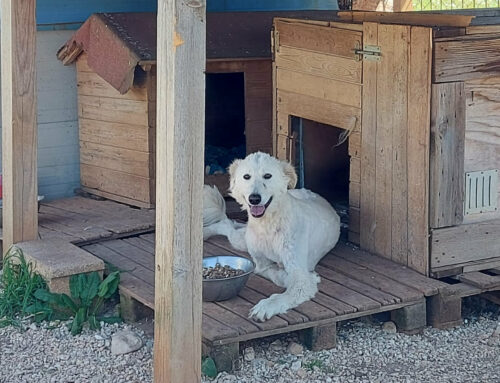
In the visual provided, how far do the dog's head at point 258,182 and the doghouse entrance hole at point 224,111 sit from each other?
3244mm

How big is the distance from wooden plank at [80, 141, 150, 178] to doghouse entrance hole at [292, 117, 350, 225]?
1176mm

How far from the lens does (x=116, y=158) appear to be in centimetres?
757

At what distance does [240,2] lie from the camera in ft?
28.4

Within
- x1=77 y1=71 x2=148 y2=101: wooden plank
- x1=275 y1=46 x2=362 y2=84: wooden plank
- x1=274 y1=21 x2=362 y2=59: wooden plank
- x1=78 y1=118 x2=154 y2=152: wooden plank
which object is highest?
x1=274 y1=21 x2=362 y2=59: wooden plank

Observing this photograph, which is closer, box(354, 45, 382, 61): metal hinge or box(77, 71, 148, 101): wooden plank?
box(354, 45, 382, 61): metal hinge

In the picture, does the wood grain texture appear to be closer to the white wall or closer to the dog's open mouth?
the dog's open mouth

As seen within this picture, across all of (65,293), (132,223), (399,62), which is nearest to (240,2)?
(132,223)

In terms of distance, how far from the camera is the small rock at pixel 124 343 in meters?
5.17

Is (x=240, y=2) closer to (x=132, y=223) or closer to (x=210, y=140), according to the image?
(x=210, y=140)

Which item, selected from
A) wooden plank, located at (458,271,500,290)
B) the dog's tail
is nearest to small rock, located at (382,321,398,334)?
wooden plank, located at (458,271,500,290)

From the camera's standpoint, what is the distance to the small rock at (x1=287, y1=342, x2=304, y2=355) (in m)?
5.10

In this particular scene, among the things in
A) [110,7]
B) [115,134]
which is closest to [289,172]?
[115,134]

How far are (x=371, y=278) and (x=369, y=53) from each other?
1392 millimetres

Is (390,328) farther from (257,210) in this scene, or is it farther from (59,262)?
(59,262)
